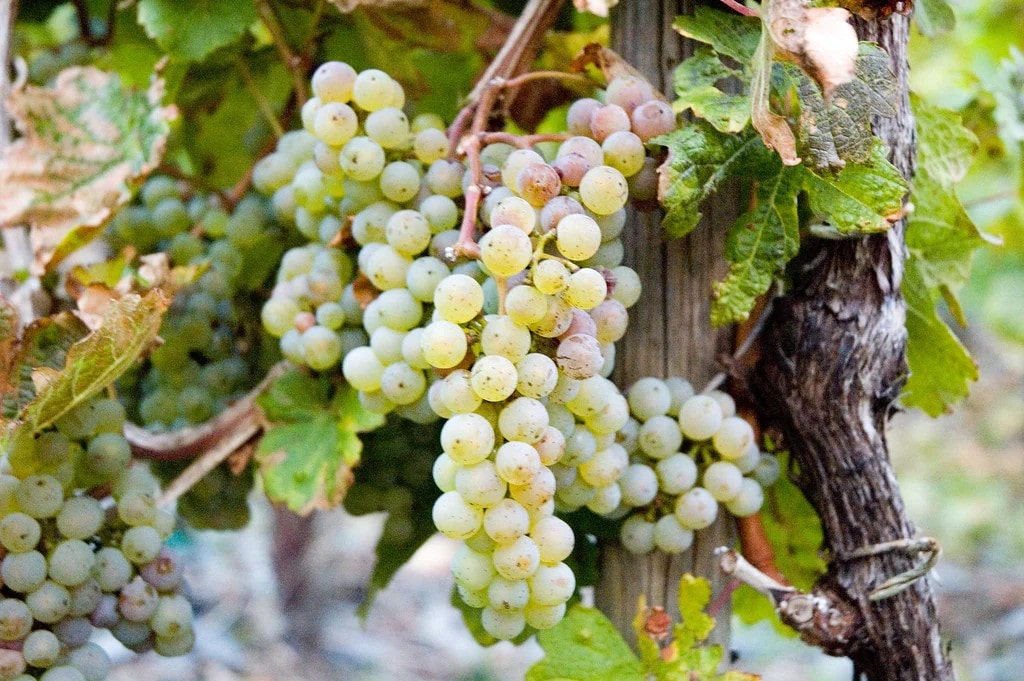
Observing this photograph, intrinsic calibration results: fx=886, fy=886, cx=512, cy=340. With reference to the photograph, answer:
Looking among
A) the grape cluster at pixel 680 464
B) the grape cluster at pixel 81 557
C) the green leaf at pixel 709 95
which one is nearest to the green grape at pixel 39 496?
the grape cluster at pixel 81 557

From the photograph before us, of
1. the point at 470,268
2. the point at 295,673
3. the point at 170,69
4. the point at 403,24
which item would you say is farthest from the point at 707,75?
the point at 295,673

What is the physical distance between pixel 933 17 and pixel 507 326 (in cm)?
49

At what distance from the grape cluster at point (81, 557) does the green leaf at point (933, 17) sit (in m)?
0.74

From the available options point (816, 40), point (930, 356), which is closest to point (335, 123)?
point (816, 40)

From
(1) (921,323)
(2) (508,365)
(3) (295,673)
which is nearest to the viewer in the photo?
(2) (508,365)

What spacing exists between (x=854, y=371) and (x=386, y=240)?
0.38 meters

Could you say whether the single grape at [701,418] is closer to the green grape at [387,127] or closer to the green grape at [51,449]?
the green grape at [387,127]

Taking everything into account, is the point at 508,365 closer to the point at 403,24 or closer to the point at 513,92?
the point at 513,92

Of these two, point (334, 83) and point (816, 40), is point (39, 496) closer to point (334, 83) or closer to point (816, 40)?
point (334, 83)

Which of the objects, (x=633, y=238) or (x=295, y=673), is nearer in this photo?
(x=633, y=238)

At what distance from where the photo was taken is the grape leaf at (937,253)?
2.50 ft

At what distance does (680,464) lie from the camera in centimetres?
70

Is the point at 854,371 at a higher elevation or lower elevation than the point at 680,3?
lower

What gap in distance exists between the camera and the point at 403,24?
0.87 metres
